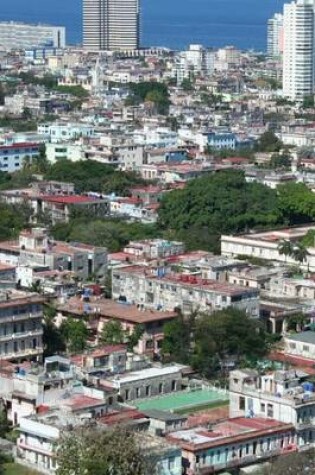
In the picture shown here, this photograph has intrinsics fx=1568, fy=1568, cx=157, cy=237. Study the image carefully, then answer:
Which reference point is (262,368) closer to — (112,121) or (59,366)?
(59,366)

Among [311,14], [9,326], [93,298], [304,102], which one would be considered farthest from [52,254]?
[311,14]

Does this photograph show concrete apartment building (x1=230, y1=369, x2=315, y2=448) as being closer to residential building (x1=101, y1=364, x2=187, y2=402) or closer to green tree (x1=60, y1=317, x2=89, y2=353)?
residential building (x1=101, y1=364, x2=187, y2=402)

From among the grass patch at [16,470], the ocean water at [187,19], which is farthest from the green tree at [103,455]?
the ocean water at [187,19]

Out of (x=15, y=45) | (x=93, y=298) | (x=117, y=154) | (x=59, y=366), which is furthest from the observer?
(x=15, y=45)

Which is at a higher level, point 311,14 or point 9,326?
point 311,14

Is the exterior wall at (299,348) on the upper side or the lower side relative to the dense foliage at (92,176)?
lower

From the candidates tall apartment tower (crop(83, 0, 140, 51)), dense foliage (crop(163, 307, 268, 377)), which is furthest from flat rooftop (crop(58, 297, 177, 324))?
tall apartment tower (crop(83, 0, 140, 51))

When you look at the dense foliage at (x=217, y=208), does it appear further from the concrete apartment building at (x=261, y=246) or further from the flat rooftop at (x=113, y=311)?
the flat rooftop at (x=113, y=311)
